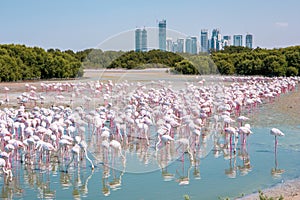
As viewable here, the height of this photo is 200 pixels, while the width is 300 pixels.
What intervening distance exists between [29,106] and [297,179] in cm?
1591

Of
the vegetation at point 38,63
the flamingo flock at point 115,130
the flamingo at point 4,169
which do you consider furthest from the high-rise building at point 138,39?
the vegetation at point 38,63

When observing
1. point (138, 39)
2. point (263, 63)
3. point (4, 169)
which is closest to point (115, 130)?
point (138, 39)

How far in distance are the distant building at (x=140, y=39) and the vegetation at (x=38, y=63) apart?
92.7ft

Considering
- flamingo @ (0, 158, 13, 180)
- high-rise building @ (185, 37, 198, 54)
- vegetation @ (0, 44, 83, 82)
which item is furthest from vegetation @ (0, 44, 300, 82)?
flamingo @ (0, 158, 13, 180)

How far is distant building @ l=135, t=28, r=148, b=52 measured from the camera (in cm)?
1195

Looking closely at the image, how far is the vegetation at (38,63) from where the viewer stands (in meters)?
39.3

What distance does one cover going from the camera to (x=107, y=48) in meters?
12.2

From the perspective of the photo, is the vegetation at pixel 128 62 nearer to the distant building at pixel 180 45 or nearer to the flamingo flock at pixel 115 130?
the distant building at pixel 180 45

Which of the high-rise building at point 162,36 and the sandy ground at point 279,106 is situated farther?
the high-rise building at point 162,36

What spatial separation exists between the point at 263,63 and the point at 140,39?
4007cm

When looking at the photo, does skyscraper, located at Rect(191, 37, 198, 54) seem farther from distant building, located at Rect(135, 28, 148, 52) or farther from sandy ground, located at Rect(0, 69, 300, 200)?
distant building, located at Rect(135, 28, 148, 52)

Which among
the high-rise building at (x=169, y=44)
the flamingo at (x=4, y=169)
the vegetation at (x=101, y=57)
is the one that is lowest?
the flamingo at (x=4, y=169)

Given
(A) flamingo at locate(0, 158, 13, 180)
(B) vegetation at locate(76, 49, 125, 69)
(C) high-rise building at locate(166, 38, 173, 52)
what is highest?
(C) high-rise building at locate(166, 38, 173, 52)

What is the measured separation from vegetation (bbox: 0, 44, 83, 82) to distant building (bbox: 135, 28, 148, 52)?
28.2m
